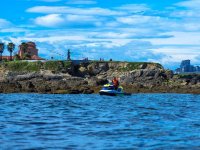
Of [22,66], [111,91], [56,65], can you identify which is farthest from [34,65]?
[111,91]

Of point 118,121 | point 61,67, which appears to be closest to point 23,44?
point 61,67

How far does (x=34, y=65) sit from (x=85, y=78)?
18.7 m

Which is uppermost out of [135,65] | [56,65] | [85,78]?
[56,65]

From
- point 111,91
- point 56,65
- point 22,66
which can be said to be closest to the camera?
point 111,91

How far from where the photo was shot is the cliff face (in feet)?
323

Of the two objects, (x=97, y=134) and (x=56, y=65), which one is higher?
(x=56, y=65)

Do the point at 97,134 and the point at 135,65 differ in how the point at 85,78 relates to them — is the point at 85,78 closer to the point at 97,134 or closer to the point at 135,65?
the point at 135,65

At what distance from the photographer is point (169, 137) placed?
72.1 feet

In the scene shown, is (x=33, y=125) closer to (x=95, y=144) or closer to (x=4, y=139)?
(x=4, y=139)

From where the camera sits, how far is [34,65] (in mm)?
126375

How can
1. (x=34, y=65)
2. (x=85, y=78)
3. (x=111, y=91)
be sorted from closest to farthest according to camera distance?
(x=111, y=91), (x=85, y=78), (x=34, y=65)

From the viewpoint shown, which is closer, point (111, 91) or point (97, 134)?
point (97, 134)

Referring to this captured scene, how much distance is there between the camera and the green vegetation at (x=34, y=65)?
124750 mm

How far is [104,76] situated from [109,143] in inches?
4089
